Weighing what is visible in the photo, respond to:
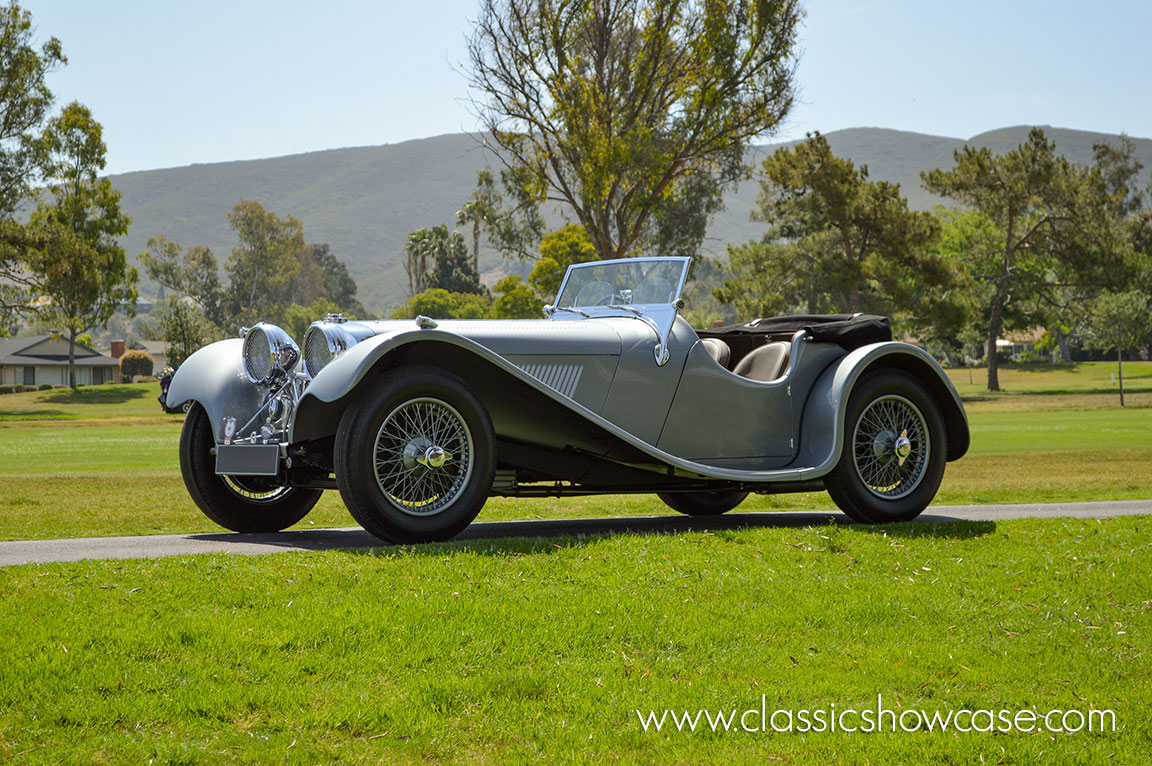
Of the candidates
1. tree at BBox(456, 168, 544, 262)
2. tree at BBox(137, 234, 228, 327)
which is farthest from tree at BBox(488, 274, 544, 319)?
tree at BBox(137, 234, 228, 327)

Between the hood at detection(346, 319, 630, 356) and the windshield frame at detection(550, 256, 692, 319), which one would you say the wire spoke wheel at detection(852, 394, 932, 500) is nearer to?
the windshield frame at detection(550, 256, 692, 319)

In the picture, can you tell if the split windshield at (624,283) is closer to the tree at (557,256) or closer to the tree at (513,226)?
the tree at (557,256)

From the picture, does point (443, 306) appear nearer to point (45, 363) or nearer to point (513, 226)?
point (513, 226)

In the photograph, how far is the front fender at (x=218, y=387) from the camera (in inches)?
305

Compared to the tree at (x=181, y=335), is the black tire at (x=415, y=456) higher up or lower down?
lower down

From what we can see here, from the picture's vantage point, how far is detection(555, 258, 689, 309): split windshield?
854cm

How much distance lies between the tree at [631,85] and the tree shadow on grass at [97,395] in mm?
38890

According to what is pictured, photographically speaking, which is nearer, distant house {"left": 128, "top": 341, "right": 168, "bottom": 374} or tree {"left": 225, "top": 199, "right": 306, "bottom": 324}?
tree {"left": 225, "top": 199, "right": 306, "bottom": 324}

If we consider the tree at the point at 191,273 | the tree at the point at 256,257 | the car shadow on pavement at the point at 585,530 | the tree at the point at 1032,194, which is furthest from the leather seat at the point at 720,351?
the tree at the point at 191,273

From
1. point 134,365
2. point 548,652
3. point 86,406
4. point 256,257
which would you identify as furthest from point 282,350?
point 256,257

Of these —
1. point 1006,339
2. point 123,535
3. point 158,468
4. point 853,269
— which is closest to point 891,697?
point 123,535

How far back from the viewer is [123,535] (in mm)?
8453

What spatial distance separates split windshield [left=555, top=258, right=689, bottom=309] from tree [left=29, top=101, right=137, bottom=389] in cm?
4283

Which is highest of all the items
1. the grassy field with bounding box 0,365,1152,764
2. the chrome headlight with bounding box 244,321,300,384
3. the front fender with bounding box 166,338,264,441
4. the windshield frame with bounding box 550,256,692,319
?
the windshield frame with bounding box 550,256,692,319
